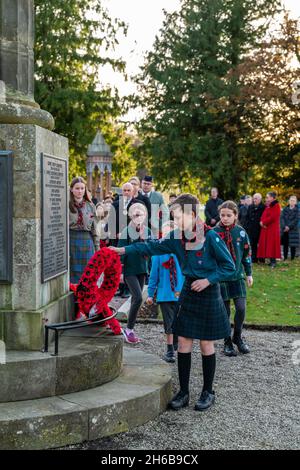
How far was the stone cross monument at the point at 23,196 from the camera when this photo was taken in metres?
5.64

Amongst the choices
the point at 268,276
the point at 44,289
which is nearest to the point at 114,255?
the point at 44,289

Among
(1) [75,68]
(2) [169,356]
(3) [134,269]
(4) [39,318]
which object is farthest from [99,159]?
(4) [39,318]

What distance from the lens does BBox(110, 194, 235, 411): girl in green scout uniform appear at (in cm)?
588

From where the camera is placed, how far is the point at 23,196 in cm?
570

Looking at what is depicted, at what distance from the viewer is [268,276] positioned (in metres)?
16.2

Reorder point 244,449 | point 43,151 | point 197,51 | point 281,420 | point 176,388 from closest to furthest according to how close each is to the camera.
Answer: point 244,449 < point 281,420 < point 43,151 < point 176,388 < point 197,51

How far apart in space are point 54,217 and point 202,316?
1.72 metres

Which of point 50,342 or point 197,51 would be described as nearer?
point 50,342

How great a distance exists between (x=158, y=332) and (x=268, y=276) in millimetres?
7305

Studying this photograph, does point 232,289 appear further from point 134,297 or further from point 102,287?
point 102,287

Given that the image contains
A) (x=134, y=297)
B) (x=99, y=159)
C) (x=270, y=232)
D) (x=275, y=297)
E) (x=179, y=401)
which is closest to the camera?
(x=179, y=401)

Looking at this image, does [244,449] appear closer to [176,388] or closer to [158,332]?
[176,388]

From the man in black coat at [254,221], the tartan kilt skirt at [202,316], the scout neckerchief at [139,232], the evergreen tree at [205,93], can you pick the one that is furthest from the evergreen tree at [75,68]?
the tartan kilt skirt at [202,316]

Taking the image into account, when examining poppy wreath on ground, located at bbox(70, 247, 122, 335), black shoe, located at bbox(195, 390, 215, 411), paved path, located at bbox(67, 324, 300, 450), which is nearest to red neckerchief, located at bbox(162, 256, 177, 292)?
paved path, located at bbox(67, 324, 300, 450)
